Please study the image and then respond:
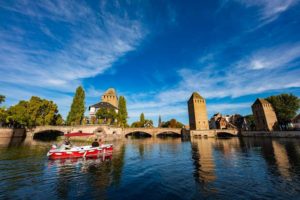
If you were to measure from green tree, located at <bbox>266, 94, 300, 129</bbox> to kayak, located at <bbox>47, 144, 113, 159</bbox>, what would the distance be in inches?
2899

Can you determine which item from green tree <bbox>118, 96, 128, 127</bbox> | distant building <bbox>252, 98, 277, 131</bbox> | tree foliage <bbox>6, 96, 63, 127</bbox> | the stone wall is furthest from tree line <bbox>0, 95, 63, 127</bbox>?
distant building <bbox>252, 98, 277, 131</bbox>

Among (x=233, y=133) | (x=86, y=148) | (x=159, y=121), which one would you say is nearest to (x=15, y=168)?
(x=86, y=148)

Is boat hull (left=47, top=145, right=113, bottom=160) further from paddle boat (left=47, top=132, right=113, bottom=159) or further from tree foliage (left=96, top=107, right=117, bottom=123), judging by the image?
tree foliage (left=96, top=107, right=117, bottom=123)

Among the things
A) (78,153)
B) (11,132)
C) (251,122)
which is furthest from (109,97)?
(251,122)

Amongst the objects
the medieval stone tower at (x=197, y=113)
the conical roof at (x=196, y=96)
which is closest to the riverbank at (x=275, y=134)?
the medieval stone tower at (x=197, y=113)

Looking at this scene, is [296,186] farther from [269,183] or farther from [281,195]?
[281,195]

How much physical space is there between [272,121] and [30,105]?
95.4m

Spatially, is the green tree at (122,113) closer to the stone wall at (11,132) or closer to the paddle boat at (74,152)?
the stone wall at (11,132)

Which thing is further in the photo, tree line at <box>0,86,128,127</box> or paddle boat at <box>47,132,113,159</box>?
tree line at <box>0,86,128,127</box>

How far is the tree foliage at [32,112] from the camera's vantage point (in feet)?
177

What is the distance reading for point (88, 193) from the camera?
9.23m

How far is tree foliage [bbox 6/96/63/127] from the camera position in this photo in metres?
54.0

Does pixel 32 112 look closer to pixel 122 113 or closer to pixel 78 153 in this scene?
pixel 122 113

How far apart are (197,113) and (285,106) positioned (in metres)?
36.1
